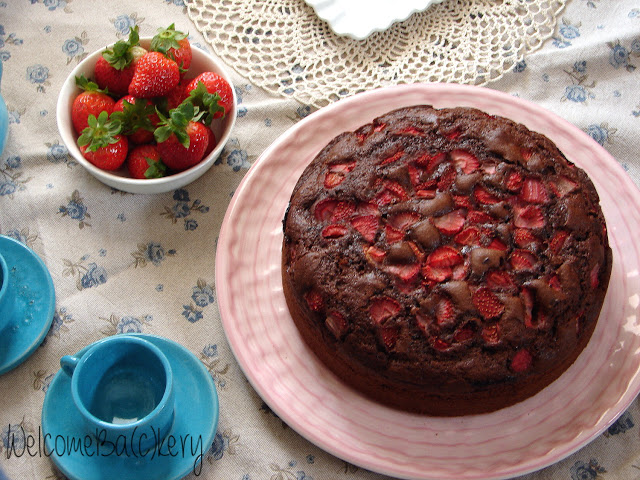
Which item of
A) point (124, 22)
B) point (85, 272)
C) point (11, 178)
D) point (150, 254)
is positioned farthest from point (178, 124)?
Answer: point (124, 22)

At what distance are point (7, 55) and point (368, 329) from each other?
1.62 metres

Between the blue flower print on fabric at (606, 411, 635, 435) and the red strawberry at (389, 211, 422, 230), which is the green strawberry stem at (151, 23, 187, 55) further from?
the blue flower print on fabric at (606, 411, 635, 435)

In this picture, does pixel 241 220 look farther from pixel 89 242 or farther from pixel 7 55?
pixel 7 55

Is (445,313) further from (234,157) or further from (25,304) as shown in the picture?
(25,304)

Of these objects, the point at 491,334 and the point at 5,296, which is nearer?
the point at 491,334

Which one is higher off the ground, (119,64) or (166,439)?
(119,64)

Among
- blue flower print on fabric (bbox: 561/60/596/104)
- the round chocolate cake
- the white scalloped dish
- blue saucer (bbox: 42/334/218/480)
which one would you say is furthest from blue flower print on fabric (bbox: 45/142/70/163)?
blue flower print on fabric (bbox: 561/60/596/104)

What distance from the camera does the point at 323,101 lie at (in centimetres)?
214

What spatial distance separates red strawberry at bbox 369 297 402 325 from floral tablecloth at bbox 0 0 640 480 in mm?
449

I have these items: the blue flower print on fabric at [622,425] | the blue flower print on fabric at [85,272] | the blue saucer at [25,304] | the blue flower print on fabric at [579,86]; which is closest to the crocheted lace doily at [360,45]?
the blue flower print on fabric at [579,86]

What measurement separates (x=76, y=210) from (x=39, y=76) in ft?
1.78

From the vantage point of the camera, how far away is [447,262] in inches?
59.0

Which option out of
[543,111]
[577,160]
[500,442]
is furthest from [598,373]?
[543,111]

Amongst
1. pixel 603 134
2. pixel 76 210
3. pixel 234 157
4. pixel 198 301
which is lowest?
pixel 198 301
